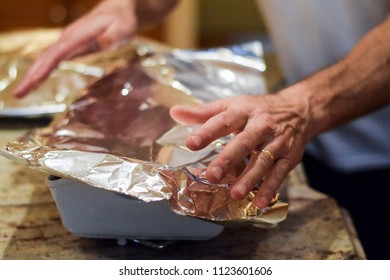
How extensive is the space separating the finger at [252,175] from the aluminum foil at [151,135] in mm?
14

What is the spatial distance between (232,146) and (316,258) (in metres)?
0.16

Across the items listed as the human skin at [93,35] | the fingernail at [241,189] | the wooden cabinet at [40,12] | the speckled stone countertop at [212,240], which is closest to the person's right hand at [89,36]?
the human skin at [93,35]

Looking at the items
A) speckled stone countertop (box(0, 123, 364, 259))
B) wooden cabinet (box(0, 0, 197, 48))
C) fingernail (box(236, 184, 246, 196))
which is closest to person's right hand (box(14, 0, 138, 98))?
speckled stone countertop (box(0, 123, 364, 259))

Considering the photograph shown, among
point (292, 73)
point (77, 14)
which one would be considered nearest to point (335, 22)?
point (292, 73)

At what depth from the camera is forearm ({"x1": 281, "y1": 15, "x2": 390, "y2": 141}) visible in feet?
2.40

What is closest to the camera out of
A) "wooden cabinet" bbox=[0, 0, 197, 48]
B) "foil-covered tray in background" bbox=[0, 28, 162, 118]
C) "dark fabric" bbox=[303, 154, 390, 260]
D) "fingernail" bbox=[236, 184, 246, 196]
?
"fingernail" bbox=[236, 184, 246, 196]

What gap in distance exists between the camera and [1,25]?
6.68 feet

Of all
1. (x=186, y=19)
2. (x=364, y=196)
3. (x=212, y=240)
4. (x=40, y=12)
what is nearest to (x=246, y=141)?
(x=212, y=240)

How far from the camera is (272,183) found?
2.02 feet

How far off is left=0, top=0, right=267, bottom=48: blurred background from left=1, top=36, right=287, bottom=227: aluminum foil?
41.9 inches

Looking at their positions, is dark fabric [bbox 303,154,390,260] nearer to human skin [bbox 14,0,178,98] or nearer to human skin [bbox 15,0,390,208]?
human skin [bbox 15,0,390,208]

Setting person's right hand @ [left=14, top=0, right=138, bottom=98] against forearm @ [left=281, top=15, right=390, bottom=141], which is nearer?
forearm @ [left=281, top=15, right=390, bottom=141]

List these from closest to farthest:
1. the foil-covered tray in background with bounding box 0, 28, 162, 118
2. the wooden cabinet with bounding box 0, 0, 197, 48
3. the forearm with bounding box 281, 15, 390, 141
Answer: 1. the forearm with bounding box 281, 15, 390, 141
2. the foil-covered tray in background with bounding box 0, 28, 162, 118
3. the wooden cabinet with bounding box 0, 0, 197, 48
